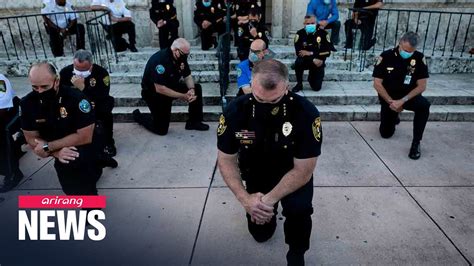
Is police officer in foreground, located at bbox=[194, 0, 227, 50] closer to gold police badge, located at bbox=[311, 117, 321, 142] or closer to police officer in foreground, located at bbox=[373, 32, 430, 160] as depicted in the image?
police officer in foreground, located at bbox=[373, 32, 430, 160]

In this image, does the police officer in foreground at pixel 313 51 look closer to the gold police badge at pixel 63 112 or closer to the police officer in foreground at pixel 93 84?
the police officer in foreground at pixel 93 84

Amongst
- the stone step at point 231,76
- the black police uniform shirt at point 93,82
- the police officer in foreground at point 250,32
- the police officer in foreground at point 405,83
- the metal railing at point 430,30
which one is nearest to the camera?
the black police uniform shirt at point 93,82

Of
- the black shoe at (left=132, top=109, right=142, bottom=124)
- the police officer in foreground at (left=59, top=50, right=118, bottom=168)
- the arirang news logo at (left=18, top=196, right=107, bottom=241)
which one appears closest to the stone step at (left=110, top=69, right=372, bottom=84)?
the black shoe at (left=132, top=109, right=142, bottom=124)

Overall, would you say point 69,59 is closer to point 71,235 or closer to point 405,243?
point 71,235

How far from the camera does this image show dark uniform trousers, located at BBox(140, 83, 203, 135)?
4.99m

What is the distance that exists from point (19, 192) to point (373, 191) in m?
3.86

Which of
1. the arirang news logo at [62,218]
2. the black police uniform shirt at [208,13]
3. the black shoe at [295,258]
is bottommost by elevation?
the arirang news logo at [62,218]

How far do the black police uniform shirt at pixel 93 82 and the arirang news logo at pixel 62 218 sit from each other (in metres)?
1.36

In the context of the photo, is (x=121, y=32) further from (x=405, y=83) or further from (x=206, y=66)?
(x=405, y=83)

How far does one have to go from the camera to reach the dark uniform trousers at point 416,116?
4.28m

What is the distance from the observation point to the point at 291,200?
2.38 m

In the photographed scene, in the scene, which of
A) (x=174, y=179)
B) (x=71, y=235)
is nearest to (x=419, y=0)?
(x=174, y=179)

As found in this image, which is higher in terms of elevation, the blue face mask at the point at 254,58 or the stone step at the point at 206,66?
A: the blue face mask at the point at 254,58

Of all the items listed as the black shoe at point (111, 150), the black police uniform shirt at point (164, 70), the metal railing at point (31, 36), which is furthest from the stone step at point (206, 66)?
the black shoe at point (111, 150)
